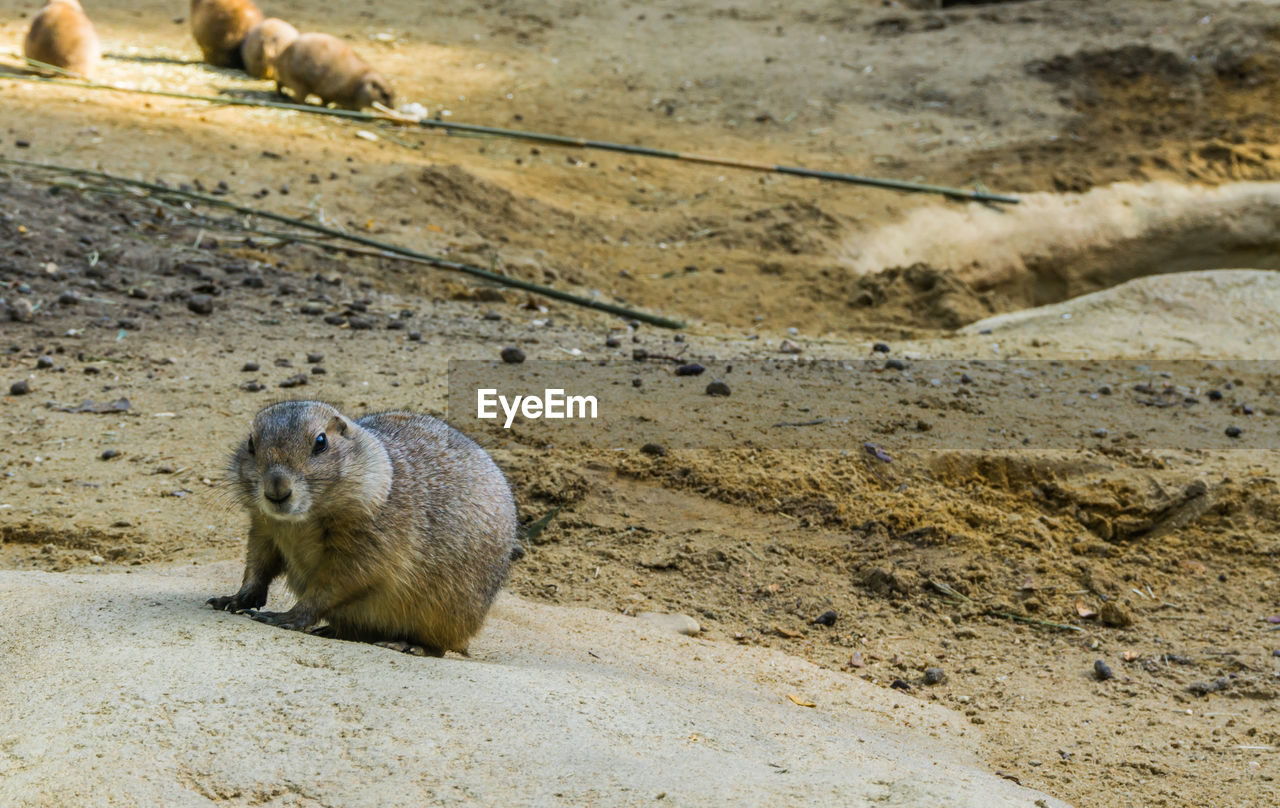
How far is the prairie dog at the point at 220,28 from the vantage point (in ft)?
38.1

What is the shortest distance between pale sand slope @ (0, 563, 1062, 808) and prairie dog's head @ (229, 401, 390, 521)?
0.33m

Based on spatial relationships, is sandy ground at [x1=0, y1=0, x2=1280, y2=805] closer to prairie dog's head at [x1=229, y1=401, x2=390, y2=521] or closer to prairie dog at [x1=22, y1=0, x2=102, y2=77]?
prairie dog at [x1=22, y1=0, x2=102, y2=77]

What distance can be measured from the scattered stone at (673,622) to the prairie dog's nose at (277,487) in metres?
1.72

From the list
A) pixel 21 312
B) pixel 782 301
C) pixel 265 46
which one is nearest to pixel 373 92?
pixel 265 46

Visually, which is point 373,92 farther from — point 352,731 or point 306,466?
point 352,731

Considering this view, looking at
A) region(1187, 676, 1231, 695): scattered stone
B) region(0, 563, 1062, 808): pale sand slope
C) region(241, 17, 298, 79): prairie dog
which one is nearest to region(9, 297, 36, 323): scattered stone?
region(0, 563, 1062, 808): pale sand slope

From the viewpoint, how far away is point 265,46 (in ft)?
36.7

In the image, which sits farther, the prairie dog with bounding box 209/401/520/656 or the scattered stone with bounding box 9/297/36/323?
the scattered stone with bounding box 9/297/36/323

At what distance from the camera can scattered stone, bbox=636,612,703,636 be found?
463 cm

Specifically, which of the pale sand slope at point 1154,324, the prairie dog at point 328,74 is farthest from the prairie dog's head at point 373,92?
the pale sand slope at point 1154,324

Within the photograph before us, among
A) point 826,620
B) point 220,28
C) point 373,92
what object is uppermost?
point 220,28

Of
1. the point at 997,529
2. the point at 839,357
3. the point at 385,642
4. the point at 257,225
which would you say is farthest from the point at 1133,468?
the point at 257,225

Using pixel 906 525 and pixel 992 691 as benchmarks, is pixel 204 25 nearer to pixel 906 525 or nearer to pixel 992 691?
pixel 906 525

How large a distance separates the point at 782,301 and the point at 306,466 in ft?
18.4
